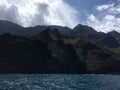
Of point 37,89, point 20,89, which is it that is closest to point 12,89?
point 20,89

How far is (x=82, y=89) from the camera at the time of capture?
117000 mm

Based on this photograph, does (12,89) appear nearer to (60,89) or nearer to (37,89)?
(37,89)

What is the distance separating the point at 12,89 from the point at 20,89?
282cm

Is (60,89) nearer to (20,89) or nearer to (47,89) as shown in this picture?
(47,89)

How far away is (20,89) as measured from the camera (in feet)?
351

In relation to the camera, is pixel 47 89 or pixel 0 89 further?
pixel 47 89

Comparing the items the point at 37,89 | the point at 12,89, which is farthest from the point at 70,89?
the point at 12,89

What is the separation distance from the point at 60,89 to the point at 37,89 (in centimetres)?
818

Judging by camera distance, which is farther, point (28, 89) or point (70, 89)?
point (70, 89)

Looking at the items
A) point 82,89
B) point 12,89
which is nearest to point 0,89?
point 12,89

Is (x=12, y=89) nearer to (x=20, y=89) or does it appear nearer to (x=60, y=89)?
(x=20, y=89)

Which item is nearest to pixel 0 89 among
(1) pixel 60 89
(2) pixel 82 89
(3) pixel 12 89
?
(3) pixel 12 89

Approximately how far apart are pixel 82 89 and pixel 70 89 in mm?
4923

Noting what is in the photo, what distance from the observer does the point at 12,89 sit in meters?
106
